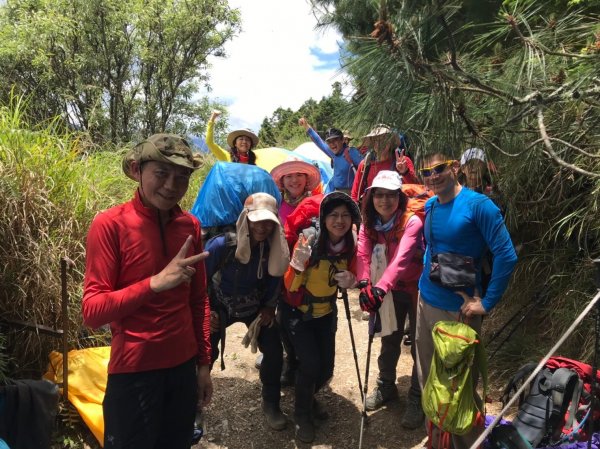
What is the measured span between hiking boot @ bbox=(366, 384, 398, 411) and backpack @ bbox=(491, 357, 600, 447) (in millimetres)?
1035

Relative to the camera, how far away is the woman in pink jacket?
9.30ft

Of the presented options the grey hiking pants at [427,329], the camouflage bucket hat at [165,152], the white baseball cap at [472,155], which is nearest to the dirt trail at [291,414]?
the grey hiking pants at [427,329]

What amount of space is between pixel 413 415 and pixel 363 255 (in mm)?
1252

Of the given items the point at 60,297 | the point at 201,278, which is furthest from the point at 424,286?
the point at 60,297

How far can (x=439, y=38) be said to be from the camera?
147 centimetres

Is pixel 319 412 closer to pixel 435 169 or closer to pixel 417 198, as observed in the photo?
pixel 417 198

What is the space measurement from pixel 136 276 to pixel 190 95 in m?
11.6

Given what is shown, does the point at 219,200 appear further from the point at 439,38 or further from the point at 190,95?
the point at 190,95

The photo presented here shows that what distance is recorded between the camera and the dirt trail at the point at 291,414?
3.04 m

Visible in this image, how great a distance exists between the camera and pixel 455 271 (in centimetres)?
243

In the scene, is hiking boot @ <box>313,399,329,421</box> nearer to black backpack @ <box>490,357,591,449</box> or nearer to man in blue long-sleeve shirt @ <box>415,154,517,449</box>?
man in blue long-sleeve shirt @ <box>415,154,517,449</box>

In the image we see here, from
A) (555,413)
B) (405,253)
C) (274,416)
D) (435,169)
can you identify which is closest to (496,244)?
(435,169)

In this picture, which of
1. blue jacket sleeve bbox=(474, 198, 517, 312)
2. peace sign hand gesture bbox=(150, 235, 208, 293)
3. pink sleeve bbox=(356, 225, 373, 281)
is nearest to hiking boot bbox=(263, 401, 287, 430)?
pink sleeve bbox=(356, 225, 373, 281)

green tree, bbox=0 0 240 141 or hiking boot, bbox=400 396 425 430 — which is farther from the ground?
green tree, bbox=0 0 240 141
